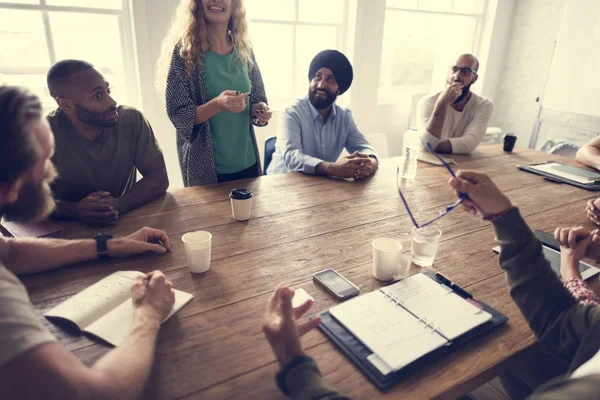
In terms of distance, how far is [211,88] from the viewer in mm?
2031

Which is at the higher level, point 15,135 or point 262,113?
point 15,135

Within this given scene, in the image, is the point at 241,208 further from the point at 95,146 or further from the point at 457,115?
the point at 457,115

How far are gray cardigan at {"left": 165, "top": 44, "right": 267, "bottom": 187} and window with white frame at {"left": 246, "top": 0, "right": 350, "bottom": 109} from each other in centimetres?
164

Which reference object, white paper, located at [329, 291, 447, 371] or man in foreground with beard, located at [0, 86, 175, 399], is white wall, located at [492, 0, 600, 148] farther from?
man in foreground with beard, located at [0, 86, 175, 399]

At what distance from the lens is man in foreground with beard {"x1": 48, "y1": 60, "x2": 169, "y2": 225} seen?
5.12ft

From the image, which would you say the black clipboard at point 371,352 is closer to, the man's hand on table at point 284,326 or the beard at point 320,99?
the man's hand on table at point 284,326

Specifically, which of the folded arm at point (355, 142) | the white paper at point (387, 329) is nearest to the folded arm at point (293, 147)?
the folded arm at point (355, 142)

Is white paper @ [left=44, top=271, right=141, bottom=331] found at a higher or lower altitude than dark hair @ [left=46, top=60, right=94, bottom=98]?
lower

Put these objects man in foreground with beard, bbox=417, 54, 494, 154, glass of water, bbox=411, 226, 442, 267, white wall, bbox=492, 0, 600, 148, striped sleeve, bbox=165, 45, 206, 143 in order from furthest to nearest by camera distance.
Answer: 1. white wall, bbox=492, 0, 600, 148
2. man in foreground with beard, bbox=417, 54, 494, 154
3. striped sleeve, bbox=165, 45, 206, 143
4. glass of water, bbox=411, 226, 442, 267

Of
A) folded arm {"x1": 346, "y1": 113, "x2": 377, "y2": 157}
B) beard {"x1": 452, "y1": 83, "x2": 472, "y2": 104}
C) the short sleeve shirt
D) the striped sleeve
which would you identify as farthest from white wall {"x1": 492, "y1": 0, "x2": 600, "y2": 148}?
the short sleeve shirt

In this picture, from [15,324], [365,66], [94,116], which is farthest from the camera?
[365,66]

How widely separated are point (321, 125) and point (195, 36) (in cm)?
86

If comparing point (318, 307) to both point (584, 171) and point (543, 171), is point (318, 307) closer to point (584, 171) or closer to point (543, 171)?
point (543, 171)

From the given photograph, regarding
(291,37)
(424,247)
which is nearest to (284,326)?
(424,247)
